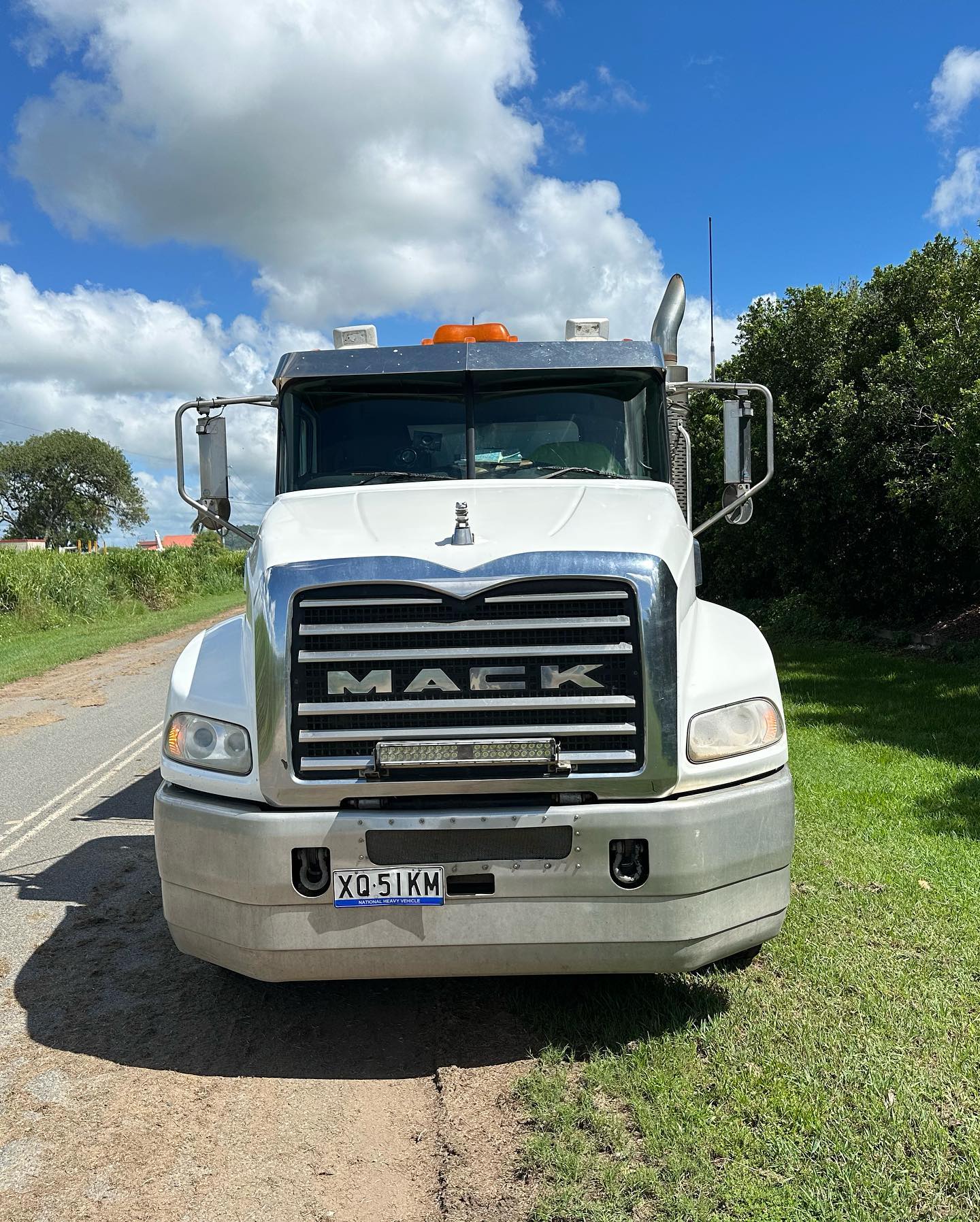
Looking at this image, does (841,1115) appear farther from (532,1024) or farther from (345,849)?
(345,849)

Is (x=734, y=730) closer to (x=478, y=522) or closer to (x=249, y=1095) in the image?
(x=478, y=522)

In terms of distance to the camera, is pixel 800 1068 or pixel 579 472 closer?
pixel 800 1068

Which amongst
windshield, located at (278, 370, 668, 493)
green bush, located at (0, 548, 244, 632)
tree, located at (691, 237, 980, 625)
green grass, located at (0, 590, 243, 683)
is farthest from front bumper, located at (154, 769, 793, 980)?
green bush, located at (0, 548, 244, 632)

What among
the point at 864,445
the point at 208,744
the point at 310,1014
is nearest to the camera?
the point at 208,744

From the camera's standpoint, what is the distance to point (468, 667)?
3.36m

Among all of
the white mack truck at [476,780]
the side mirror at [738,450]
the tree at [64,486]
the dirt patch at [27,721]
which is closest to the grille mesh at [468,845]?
the white mack truck at [476,780]

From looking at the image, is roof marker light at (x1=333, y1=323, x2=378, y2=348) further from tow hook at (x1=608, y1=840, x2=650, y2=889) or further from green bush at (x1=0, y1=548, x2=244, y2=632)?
green bush at (x1=0, y1=548, x2=244, y2=632)

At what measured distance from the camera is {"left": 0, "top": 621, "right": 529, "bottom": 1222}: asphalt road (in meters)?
2.82

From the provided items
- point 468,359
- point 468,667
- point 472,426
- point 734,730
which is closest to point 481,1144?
point 468,667

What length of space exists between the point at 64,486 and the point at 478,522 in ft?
300

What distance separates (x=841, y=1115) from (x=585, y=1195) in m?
0.87

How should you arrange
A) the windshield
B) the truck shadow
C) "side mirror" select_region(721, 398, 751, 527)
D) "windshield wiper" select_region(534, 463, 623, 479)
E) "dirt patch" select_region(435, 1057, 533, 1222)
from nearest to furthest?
"dirt patch" select_region(435, 1057, 533, 1222)
the truck shadow
"windshield wiper" select_region(534, 463, 623, 479)
the windshield
"side mirror" select_region(721, 398, 751, 527)

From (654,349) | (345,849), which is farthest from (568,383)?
(345,849)

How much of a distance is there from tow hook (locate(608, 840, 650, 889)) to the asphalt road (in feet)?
2.58
